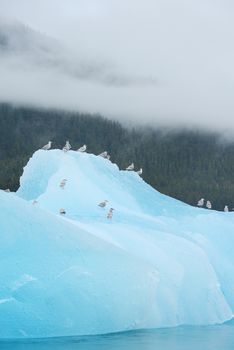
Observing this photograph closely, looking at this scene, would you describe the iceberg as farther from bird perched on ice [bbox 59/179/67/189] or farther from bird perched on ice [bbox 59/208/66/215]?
bird perched on ice [bbox 59/208/66/215]

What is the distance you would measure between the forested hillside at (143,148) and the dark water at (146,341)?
6704 centimetres

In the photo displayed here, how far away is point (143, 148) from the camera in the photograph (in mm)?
118625

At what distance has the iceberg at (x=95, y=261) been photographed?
13875 mm

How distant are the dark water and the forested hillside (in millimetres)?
67039

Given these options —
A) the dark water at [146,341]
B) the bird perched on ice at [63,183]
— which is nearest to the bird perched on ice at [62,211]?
the bird perched on ice at [63,183]

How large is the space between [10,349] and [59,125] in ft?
373

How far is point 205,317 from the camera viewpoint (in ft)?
57.6

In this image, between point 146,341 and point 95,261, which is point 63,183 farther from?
point 146,341

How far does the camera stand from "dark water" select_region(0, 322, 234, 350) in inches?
522

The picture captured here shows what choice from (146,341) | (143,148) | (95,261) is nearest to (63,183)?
(95,261)

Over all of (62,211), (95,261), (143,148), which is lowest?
(95,261)

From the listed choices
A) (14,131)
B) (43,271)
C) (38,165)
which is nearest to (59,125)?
(14,131)

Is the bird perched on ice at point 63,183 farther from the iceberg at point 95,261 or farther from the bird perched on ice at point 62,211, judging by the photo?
the bird perched on ice at point 62,211

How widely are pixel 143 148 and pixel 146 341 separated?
105 m
